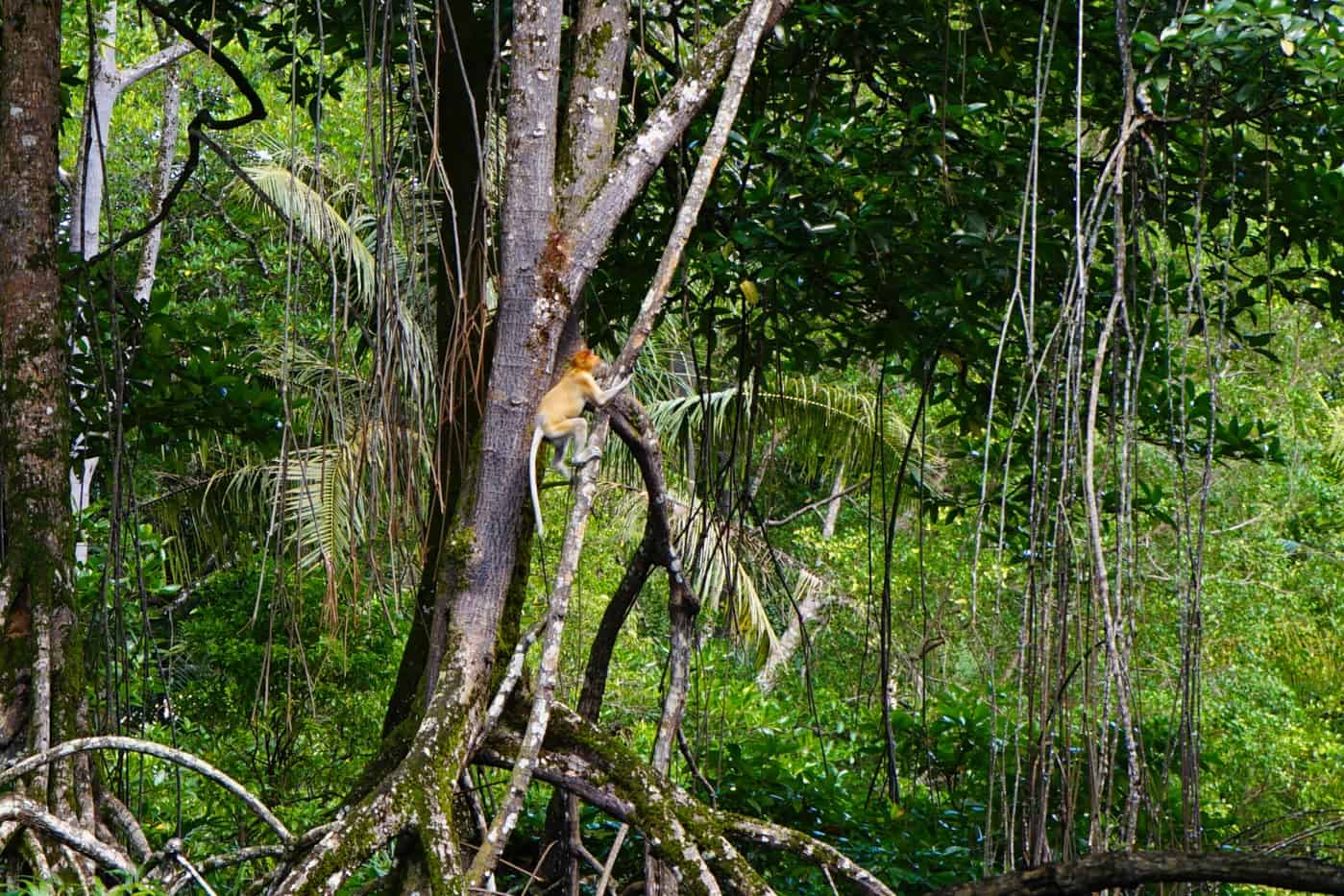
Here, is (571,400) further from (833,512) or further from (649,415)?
(833,512)

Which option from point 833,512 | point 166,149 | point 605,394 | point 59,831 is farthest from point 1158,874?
point 833,512

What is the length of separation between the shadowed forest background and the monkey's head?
0.18 ft

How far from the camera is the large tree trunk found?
105 inches

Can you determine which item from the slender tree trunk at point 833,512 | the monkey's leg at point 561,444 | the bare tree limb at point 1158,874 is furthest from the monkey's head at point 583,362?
the slender tree trunk at point 833,512

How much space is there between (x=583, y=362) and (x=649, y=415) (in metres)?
1.80

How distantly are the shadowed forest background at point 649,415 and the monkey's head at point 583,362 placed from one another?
56 millimetres

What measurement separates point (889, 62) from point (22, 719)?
2.82m

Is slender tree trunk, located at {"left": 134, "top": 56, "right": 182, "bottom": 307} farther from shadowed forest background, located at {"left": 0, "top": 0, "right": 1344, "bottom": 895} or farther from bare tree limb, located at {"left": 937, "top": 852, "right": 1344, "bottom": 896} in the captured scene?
bare tree limb, located at {"left": 937, "top": 852, "right": 1344, "bottom": 896}

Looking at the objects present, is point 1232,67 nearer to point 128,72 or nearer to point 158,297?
point 158,297

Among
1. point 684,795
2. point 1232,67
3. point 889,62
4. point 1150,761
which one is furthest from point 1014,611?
point 684,795

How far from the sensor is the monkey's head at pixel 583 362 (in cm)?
248

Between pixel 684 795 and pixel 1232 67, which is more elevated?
pixel 1232 67

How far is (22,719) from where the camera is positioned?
2688 millimetres

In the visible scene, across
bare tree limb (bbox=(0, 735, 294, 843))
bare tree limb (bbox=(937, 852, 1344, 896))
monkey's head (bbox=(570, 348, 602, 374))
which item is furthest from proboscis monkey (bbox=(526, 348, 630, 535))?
bare tree limb (bbox=(937, 852, 1344, 896))
